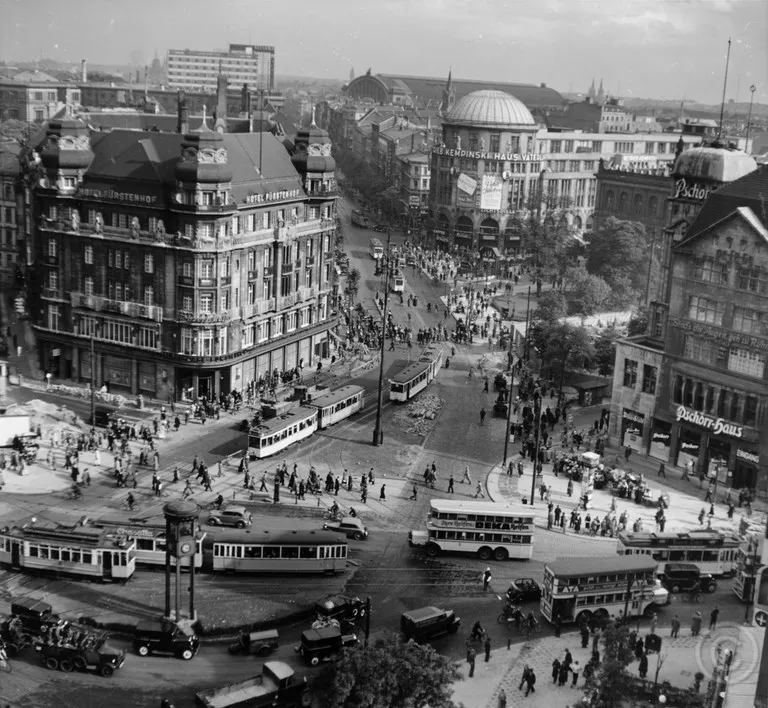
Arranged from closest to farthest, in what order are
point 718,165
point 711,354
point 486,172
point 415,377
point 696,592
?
point 696,592 < point 711,354 < point 718,165 < point 415,377 < point 486,172

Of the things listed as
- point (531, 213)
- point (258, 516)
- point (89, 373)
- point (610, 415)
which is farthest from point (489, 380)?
point (531, 213)

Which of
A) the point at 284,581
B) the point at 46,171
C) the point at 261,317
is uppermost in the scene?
the point at 46,171

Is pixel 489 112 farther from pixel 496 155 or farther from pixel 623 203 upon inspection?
pixel 623 203

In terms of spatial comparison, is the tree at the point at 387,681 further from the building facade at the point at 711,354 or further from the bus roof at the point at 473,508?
the building facade at the point at 711,354

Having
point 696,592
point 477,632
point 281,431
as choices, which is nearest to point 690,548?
point 696,592

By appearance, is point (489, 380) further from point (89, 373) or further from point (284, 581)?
point (284, 581)
